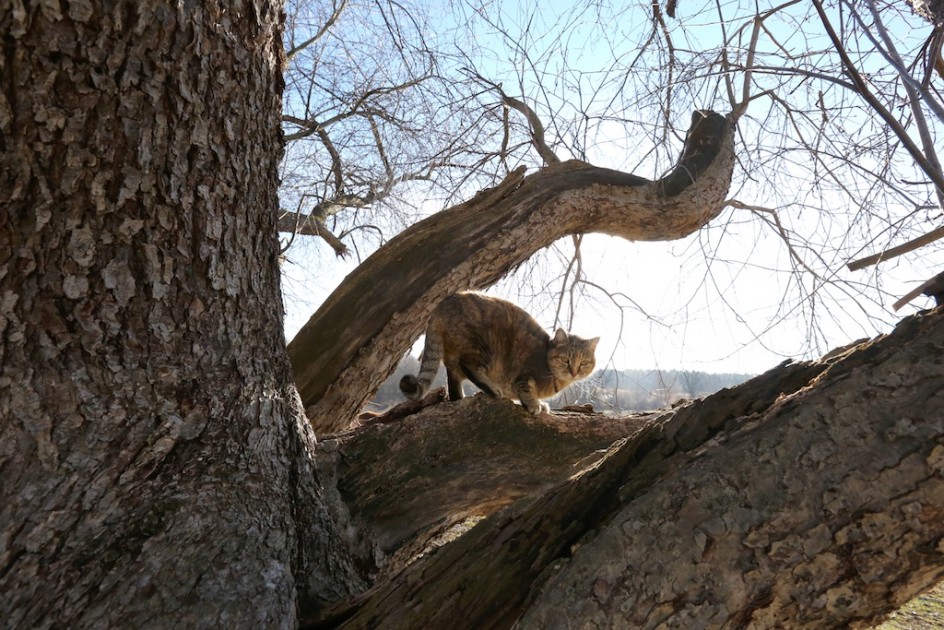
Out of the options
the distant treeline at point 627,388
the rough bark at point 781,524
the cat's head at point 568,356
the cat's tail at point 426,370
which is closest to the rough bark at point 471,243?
the cat's tail at point 426,370

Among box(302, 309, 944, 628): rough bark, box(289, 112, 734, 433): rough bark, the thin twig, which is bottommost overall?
box(302, 309, 944, 628): rough bark

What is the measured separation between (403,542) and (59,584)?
135 centimetres

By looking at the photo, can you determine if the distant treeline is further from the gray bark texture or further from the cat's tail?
the gray bark texture

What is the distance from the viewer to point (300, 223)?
5.75 metres

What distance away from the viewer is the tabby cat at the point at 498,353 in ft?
12.4

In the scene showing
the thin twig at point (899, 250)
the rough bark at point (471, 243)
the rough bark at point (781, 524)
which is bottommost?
the rough bark at point (781, 524)

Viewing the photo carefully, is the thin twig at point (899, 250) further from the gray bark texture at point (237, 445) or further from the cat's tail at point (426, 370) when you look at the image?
the cat's tail at point (426, 370)

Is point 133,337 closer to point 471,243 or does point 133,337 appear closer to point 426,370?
point 471,243

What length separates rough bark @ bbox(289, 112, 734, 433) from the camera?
→ 11.3ft

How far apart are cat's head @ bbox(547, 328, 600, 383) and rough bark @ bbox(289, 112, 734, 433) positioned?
32.2 inches

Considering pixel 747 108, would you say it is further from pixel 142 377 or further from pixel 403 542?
pixel 142 377

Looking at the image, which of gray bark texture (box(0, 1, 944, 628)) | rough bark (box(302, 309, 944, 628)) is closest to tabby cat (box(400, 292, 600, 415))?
gray bark texture (box(0, 1, 944, 628))

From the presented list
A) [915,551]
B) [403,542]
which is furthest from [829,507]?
[403,542]

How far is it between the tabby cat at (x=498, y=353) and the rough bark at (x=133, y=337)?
193 centimetres
